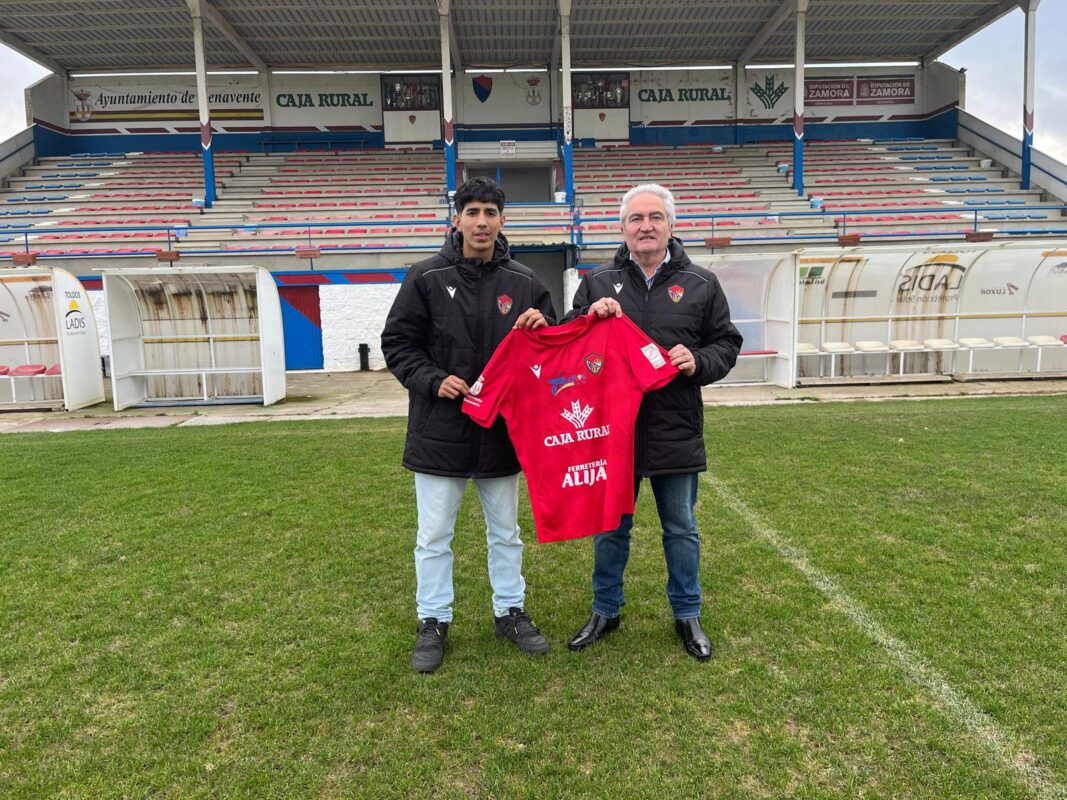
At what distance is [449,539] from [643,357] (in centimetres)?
122

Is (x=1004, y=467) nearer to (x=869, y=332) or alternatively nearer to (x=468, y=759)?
(x=468, y=759)

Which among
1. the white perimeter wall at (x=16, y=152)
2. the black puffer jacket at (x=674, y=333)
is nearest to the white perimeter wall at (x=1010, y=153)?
the black puffer jacket at (x=674, y=333)

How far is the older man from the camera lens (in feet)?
9.74

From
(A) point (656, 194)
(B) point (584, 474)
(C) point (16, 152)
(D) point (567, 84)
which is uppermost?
(D) point (567, 84)

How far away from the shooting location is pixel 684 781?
2246 mm

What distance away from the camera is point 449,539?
3.14 meters

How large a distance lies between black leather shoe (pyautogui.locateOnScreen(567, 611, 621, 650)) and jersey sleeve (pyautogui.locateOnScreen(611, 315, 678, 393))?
1151 millimetres

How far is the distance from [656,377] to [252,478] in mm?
4637

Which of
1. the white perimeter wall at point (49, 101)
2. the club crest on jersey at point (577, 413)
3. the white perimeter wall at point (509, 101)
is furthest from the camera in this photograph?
the white perimeter wall at point (509, 101)

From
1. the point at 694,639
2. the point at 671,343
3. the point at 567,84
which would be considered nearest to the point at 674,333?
the point at 671,343

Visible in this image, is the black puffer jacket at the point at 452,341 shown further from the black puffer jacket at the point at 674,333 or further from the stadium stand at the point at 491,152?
the stadium stand at the point at 491,152

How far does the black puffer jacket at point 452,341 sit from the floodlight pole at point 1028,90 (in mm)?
25385

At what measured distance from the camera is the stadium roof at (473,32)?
788 inches

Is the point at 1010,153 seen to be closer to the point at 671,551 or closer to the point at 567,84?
the point at 567,84
